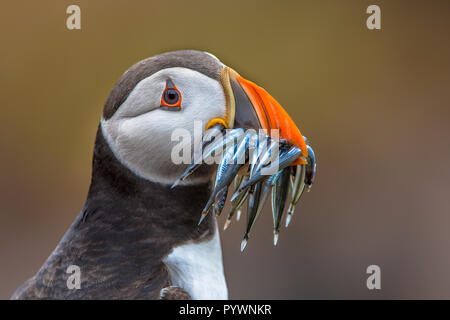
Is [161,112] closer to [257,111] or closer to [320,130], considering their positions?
A: [257,111]

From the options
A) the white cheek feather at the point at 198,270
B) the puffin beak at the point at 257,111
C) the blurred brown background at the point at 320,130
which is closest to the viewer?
the puffin beak at the point at 257,111

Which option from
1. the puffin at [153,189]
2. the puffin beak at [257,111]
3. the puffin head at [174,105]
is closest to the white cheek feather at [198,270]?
the puffin at [153,189]

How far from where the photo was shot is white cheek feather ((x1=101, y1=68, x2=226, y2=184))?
229 centimetres

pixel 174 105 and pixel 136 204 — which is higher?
pixel 174 105

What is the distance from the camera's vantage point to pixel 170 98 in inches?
90.6

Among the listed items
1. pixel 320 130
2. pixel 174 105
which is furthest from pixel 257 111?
pixel 320 130

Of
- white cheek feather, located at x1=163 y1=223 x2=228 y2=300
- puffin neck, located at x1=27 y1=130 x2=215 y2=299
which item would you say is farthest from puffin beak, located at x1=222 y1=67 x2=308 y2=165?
white cheek feather, located at x1=163 y1=223 x2=228 y2=300

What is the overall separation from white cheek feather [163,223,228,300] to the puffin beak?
552 mm

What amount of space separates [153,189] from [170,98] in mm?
384

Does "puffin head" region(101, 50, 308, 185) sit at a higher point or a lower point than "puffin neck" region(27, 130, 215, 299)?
higher

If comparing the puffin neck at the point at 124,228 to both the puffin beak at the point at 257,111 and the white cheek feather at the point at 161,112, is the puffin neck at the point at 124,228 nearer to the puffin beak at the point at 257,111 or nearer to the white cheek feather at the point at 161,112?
the white cheek feather at the point at 161,112

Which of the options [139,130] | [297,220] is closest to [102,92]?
[297,220]

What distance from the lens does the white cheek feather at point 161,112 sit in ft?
7.53

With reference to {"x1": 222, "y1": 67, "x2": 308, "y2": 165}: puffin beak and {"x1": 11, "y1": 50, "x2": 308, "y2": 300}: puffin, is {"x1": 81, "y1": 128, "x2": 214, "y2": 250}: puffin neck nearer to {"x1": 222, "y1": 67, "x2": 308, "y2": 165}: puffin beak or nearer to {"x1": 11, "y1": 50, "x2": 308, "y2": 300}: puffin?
{"x1": 11, "y1": 50, "x2": 308, "y2": 300}: puffin
